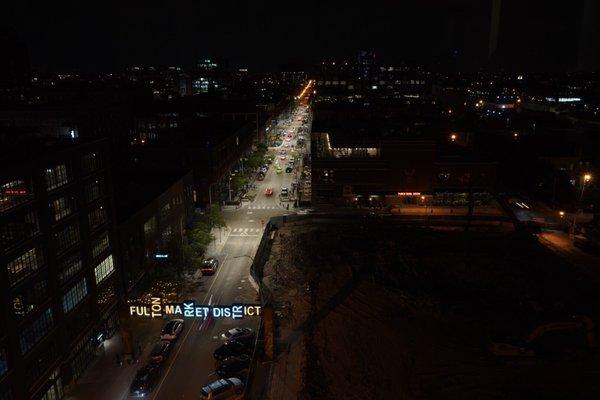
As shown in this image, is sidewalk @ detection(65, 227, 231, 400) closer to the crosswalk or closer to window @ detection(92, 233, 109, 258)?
window @ detection(92, 233, 109, 258)

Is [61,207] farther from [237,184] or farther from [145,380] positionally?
[237,184]

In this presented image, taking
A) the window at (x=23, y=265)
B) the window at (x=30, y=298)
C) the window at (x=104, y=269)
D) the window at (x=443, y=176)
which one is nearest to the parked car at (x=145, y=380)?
the window at (x=30, y=298)

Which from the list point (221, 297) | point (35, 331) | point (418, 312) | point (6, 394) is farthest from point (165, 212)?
point (6, 394)

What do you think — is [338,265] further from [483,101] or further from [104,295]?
[483,101]

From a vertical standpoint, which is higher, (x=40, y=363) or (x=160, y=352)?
(x=40, y=363)

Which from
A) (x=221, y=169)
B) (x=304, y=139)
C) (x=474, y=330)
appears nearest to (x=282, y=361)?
(x=474, y=330)

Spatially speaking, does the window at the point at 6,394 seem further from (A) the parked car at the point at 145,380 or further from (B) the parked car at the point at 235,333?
(B) the parked car at the point at 235,333

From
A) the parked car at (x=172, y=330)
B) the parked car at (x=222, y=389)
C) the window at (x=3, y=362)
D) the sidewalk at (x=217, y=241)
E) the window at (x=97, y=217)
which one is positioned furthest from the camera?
the sidewalk at (x=217, y=241)
